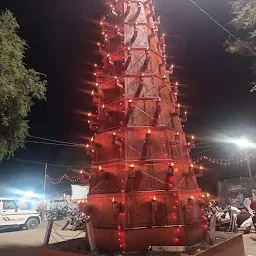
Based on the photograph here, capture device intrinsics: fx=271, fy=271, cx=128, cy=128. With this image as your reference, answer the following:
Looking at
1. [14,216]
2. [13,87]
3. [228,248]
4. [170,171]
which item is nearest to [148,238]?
[170,171]

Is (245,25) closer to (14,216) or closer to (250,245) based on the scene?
(250,245)

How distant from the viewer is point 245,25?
1360 centimetres

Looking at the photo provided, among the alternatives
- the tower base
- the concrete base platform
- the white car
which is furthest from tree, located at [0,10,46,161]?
the concrete base platform

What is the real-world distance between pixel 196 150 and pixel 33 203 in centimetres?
2055

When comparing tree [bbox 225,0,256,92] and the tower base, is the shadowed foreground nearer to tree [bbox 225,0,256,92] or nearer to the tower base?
the tower base

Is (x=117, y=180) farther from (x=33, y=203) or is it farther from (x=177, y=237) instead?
(x=33, y=203)

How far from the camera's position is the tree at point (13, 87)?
44.1ft

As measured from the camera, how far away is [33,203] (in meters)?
32.4

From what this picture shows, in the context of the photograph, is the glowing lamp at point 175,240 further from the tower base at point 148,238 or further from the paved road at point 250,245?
the paved road at point 250,245

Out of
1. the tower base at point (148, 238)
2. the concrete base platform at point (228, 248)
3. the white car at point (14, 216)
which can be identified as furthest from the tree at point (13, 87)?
the concrete base platform at point (228, 248)

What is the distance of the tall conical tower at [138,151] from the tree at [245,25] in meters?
5.28

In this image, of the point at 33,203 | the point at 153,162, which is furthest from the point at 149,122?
the point at 33,203

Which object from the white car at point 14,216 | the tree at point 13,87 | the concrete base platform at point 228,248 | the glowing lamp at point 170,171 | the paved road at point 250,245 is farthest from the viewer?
the white car at point 14,216

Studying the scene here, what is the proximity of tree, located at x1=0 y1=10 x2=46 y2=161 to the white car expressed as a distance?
16.2ft
